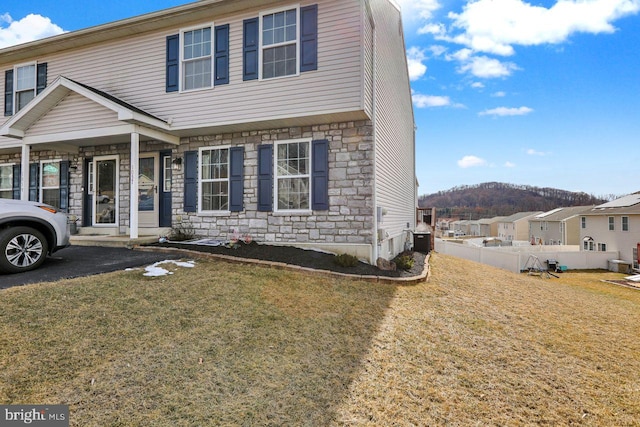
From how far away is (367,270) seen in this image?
6730 millimetres

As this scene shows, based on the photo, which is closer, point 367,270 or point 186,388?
point 186,388

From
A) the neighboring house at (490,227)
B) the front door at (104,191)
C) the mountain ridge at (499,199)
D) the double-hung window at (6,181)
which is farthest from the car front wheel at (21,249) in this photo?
the mountain ridge at (499,199)

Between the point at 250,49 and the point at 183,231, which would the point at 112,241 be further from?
the point at 250,49

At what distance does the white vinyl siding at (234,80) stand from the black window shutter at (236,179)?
84 centimetres

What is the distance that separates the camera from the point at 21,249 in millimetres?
5258

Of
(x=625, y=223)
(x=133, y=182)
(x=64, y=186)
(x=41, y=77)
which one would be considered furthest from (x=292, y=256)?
(x=625, y=223)

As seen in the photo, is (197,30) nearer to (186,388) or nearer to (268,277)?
(268,277)

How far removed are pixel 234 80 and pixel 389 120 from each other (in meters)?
4.70

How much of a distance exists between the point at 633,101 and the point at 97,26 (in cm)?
3877

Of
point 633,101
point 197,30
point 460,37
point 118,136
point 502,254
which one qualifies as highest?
point 633,101

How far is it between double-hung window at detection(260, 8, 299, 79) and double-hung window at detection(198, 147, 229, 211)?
7.97 feet

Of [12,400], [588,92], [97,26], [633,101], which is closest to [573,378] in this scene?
[12,400]

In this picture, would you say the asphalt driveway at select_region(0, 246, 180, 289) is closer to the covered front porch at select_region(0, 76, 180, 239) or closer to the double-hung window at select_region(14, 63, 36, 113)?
the covered front porch at select_region(0, 76, 180, 239)

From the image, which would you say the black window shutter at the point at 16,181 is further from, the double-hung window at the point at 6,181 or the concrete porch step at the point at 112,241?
the concrete porch step at the point at 112,241
